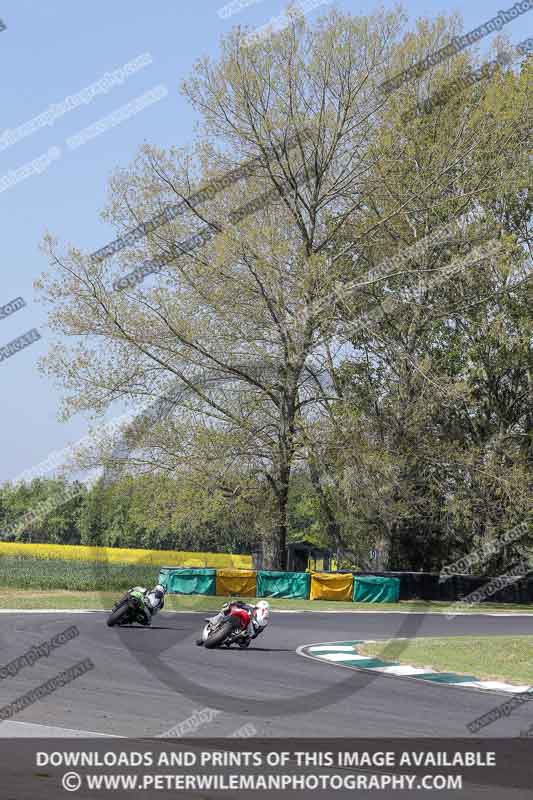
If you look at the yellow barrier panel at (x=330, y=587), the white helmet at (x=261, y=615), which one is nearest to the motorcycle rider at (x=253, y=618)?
the white helmet at (x=261, y=615)

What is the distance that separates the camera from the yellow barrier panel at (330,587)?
3838cm

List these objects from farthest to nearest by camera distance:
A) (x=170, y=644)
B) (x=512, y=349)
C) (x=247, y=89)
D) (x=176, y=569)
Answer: (x=512, y=349), (x=247, y=89), (x=176, y=569), (x=170, y=644)

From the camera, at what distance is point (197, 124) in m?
42.0

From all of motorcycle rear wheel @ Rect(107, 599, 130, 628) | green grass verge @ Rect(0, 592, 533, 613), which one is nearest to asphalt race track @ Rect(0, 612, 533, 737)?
motorcycle rear wheel @ Rect(107, 599, 130, 628)

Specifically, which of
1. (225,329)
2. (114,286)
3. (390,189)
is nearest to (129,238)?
(114,286)

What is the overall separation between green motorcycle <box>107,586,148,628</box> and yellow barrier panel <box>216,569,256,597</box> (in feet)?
50.6

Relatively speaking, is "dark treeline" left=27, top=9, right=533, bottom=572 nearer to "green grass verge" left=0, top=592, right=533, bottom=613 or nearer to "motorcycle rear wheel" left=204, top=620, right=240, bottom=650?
"green grass verge" left=0, top=592, right=533, bottom=613

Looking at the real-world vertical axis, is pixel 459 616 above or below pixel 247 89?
below

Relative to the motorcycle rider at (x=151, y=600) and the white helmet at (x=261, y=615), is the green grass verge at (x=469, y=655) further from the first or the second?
the motorcycle rider at (x=151, y=600)

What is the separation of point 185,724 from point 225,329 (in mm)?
31276

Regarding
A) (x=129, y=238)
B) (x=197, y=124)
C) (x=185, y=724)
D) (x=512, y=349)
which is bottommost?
(x=185, y=724)

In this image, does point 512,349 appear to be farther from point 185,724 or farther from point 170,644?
point 185,724

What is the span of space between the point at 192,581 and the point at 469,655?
20.3 metres

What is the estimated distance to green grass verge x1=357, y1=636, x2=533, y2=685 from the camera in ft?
53.1
